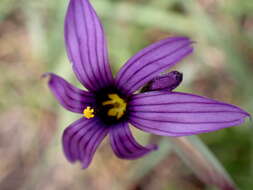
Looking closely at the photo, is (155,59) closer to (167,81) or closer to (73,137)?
(167,81)

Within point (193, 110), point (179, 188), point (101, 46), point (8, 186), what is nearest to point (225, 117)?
point (193, 110)

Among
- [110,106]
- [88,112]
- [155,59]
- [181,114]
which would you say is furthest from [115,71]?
[181,114]

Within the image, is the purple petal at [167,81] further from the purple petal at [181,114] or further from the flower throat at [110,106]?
the flower throat at [110,106]

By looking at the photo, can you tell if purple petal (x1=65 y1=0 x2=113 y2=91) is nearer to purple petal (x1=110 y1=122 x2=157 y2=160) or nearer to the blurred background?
purple petal (x1=110 y1=122 x2=157 y2=160)

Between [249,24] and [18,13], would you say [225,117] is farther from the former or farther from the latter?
[18,13]

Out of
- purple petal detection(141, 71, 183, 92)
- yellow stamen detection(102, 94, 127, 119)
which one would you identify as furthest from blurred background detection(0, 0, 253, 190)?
purple petal detection(141, 71, 183, 92)
